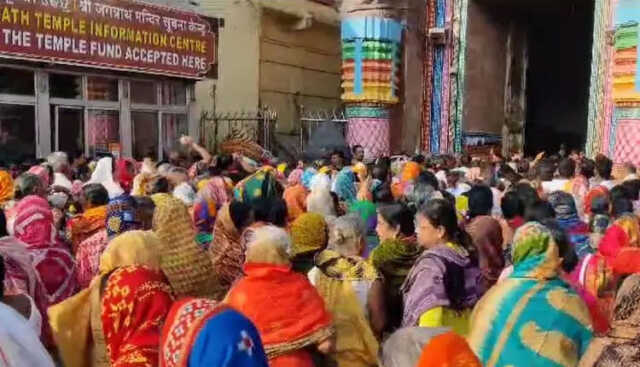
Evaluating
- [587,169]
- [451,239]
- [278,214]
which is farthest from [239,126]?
[451,239]

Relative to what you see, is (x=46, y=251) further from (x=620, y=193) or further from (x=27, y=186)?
(x=620, y=193)

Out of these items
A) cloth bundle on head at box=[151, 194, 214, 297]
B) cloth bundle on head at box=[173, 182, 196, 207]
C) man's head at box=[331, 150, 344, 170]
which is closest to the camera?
cloth bundle on head at box=[151, 194, 214, 297]

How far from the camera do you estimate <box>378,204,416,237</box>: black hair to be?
419cm

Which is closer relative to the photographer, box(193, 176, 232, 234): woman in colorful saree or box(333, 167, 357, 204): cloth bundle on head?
box(193, 176, 232, 234): woman in colorful saree

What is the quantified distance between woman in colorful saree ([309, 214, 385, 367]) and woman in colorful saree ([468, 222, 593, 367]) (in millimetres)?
484

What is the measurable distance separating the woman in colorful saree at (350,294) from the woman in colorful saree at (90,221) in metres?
1.75

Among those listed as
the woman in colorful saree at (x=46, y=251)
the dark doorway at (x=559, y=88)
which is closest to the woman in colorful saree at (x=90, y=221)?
the woman in colorful saree at (x=46, y=251)

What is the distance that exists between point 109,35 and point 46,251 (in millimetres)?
7720

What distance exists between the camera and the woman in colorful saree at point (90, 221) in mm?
4715

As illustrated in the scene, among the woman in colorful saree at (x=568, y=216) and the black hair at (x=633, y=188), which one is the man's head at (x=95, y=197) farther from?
the black hair at (x=633, y=188)

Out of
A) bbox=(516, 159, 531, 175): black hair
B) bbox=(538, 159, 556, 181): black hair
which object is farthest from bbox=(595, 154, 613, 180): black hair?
bbox=(516, 159, 531, 175): black hair

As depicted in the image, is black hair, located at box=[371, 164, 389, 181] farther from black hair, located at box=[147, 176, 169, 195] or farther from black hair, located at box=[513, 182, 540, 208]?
black hair, located at box=[513, 182, 540, 208]

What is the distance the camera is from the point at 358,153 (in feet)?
39.2

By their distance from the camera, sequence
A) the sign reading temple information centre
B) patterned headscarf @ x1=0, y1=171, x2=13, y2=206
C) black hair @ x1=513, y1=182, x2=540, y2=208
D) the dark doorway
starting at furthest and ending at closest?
the dark doorway
the sign reading temple information centre
patterned headscarf @ x1=0, y1=171, x2=13, y2=206
black hair @ x1=513, y1=182, x2=540, y2=208
